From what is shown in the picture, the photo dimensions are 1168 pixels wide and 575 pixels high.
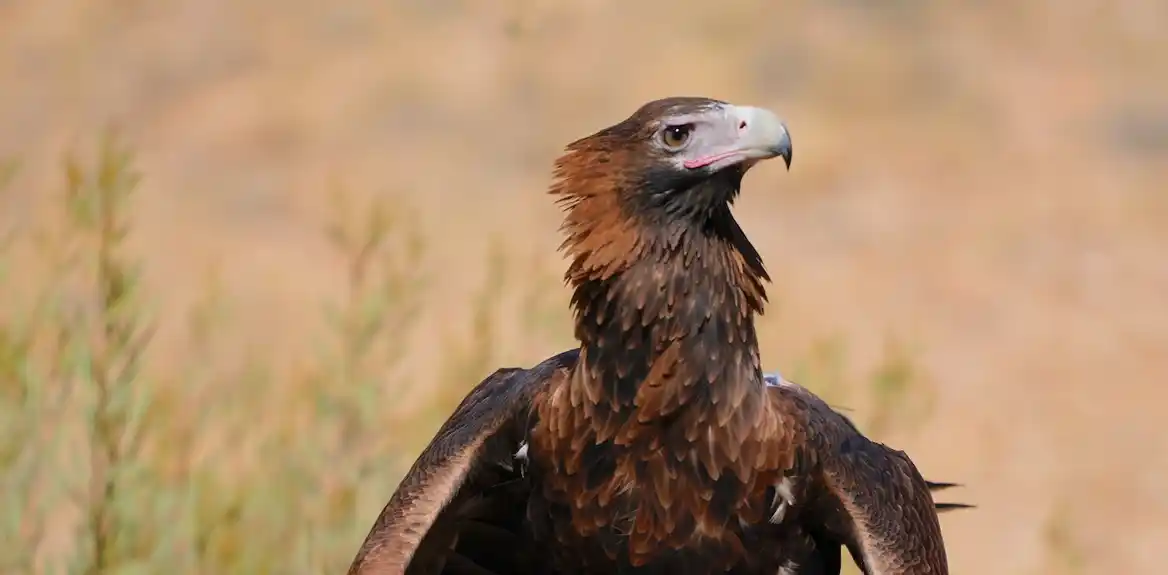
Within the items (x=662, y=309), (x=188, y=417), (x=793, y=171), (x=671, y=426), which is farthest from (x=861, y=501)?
(x=793, y=171)

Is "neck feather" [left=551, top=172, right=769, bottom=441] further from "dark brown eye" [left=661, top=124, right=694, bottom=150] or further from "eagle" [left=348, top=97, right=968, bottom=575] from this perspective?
"dark brown eye" [left=661, top=124, right=694, bottom=150]

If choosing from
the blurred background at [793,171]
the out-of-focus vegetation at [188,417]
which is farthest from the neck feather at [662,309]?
the blurred background at [793,171]

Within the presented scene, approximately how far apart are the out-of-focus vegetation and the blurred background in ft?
8.60

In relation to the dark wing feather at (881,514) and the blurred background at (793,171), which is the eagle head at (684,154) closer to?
the dark wing feather at (881,514)

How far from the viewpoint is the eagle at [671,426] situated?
11.8 feet

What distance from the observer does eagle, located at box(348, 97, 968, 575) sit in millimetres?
3586

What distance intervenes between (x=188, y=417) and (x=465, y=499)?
151cm

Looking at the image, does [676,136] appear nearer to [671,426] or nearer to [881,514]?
[671,426]

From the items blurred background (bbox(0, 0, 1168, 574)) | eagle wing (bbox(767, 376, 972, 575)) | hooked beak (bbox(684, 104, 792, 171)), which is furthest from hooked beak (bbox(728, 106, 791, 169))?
blurred background (bbox(0, 0, 1168, 574))

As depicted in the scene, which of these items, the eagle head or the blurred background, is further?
the blurred background

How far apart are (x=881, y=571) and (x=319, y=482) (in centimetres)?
218

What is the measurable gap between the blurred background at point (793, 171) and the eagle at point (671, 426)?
14.2 feet

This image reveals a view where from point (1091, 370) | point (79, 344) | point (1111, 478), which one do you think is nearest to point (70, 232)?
point (79, 344)

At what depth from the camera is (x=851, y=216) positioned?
46.1 ft
